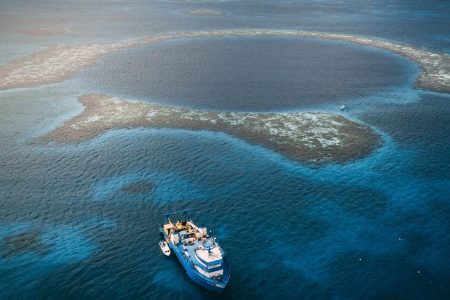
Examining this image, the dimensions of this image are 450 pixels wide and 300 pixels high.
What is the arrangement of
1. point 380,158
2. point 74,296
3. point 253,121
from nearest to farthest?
point 74,296 < point 380,158 < point 253,121

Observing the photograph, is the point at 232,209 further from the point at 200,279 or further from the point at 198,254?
the point at 200,279

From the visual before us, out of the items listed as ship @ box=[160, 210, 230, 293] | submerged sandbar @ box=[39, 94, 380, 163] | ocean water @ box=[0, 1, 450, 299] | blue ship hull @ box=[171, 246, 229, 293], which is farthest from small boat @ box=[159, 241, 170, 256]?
submerged sandbar @ box=[39, 94, 380, 163]

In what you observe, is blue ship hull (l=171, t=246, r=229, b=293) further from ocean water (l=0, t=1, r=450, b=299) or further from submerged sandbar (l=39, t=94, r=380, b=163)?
submerged sandbar (l=39, t=94, r=380, b=163)

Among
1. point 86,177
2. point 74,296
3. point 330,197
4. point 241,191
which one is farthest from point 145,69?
point 74,296

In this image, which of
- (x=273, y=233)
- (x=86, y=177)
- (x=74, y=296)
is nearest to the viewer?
(x=74, y=296)

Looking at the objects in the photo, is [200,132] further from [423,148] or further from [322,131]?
[423,148]
